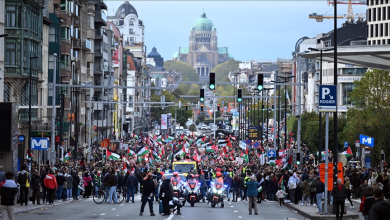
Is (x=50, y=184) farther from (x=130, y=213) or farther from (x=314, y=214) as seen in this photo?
(x=314, y=214)

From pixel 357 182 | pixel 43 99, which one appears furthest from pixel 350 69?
pixel 357 182

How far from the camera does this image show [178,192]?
99.7 ft

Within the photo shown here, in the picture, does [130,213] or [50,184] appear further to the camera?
[50,184]

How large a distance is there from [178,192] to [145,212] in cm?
300

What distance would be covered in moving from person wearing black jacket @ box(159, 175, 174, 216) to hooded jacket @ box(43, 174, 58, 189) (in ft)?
20.3

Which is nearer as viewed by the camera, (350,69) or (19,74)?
(19,74)

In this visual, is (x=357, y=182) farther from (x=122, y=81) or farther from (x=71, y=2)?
(x=122, y=81)

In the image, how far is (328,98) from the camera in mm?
25734

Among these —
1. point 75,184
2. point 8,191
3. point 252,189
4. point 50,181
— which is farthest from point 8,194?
point 75,184

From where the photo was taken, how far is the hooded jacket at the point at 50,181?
99.2 ft

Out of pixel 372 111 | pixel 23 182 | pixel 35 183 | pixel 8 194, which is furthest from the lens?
pixel 372 111

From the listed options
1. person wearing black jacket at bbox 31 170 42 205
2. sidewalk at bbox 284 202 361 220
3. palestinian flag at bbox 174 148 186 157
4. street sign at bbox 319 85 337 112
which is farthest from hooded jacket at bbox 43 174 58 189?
palestinian flag at bbox 174 148 186 157

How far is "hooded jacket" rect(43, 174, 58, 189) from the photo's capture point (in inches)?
1190

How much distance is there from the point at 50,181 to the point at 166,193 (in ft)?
22.7
